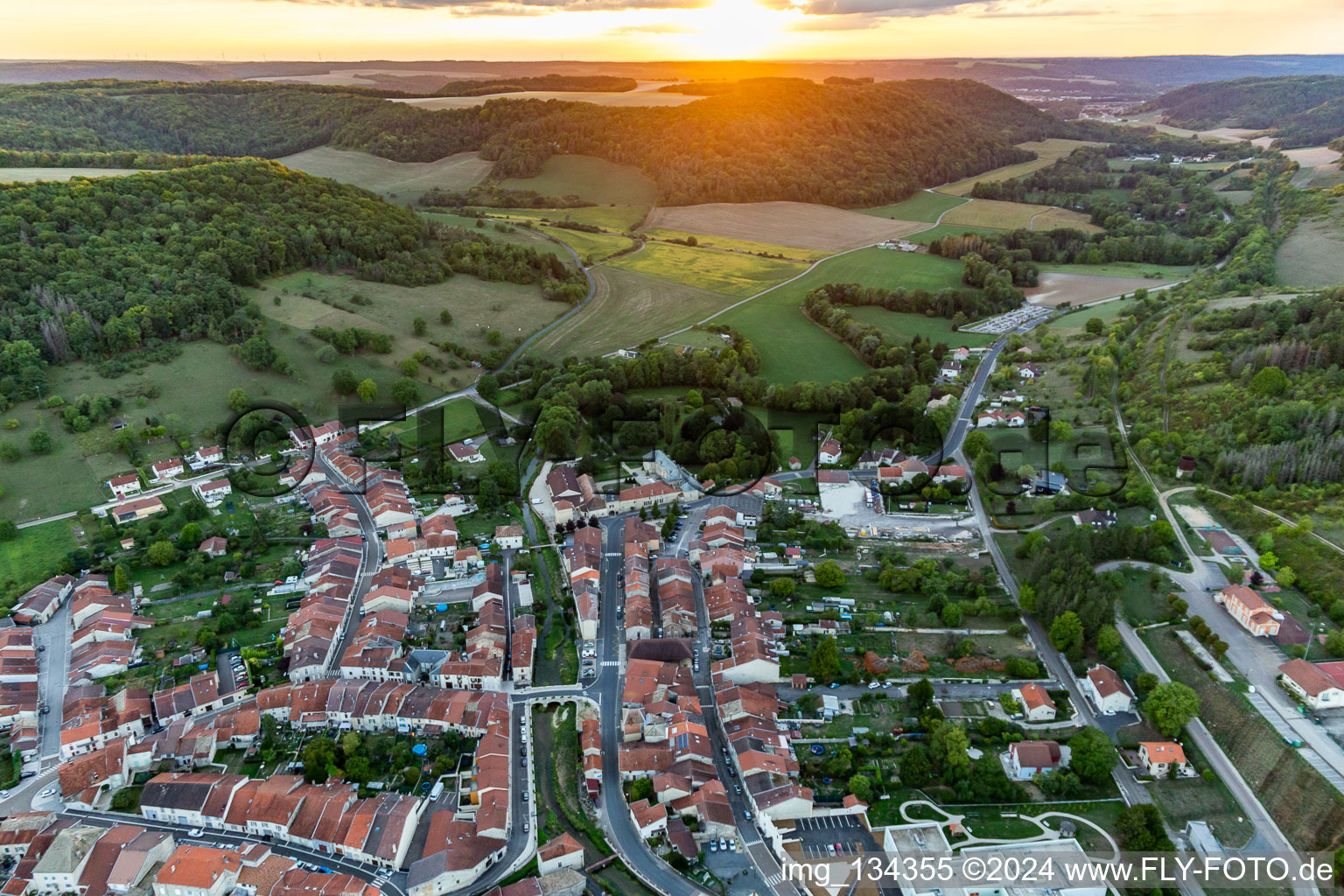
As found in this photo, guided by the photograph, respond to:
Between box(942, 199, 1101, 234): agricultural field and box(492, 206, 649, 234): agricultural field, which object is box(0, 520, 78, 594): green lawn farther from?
box(942, 199, 1101, 234): agricultural field

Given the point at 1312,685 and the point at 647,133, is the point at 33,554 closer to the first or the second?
the point at 1312,685

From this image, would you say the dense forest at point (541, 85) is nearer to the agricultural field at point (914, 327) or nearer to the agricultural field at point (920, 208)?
the agricultural field at point (920, 208)

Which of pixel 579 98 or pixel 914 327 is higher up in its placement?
pixel 579 98

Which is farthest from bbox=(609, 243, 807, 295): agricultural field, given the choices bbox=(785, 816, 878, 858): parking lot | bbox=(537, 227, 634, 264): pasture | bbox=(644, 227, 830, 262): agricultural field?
bbox=(785, 816, 878, 858): parking lot

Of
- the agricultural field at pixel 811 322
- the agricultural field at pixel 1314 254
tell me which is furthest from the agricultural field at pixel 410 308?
the agricultural field at pixel 1314 254

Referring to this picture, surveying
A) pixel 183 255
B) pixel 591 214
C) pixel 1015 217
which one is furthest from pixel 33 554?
pixel 1015 217

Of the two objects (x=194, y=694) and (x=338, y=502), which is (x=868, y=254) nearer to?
(x=338, y=502)
